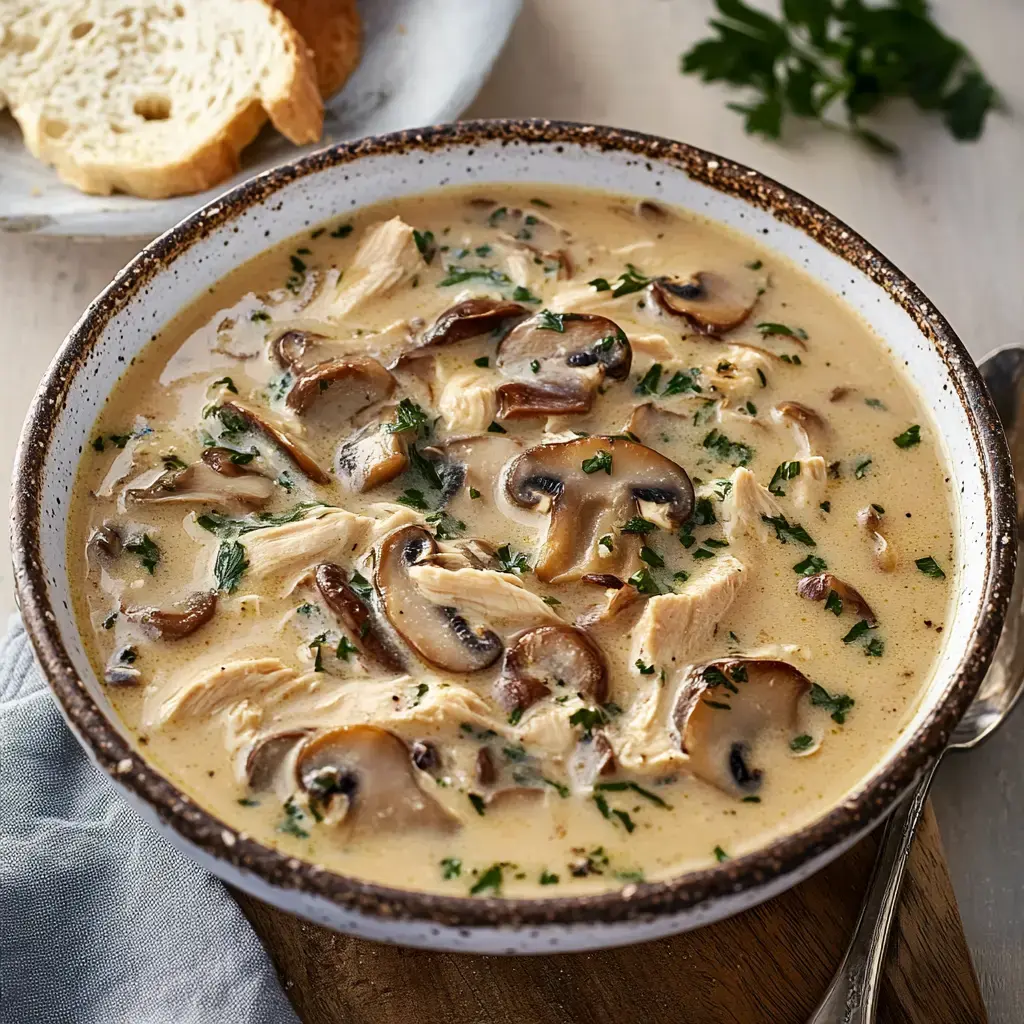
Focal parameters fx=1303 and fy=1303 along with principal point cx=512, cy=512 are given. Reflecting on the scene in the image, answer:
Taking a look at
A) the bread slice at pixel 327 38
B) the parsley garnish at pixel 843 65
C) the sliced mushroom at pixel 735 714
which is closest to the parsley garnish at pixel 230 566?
the sliced mushroom at pixel 735 714

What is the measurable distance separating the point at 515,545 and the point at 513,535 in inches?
1.3

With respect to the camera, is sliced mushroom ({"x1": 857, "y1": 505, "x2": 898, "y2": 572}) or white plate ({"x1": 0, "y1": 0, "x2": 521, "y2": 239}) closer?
sliced mushroom ({"x1": 857, "y1": 505, "x2": 898, "y2": 572})

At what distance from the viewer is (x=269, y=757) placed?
2656mm

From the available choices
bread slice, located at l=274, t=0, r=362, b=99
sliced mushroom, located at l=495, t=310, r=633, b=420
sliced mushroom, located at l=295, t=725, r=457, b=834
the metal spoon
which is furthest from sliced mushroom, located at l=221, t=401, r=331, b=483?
bread slice, located at l=274, t=0, r=362, b=99

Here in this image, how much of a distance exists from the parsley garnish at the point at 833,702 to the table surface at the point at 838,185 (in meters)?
1.12

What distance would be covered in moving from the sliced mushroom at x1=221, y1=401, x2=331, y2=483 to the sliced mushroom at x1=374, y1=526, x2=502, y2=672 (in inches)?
11.4

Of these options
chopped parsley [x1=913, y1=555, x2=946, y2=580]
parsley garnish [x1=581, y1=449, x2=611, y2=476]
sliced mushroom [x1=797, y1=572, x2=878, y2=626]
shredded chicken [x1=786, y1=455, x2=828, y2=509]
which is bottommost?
parsley garnish [x1=581, y1=449, x2=611, y2=476]

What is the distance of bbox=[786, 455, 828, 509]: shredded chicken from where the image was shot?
10.3ft

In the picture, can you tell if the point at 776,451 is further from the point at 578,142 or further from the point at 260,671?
the point at 260,671

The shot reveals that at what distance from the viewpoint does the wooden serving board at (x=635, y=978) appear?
2863mm

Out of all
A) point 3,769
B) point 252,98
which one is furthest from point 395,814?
point 252,98

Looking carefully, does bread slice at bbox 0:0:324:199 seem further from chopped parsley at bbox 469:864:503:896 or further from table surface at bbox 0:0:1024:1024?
chopped parsley at bbox 469:864:503:896

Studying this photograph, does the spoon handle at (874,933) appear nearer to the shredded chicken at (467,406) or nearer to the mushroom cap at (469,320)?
the shredded chicken at (467,406)

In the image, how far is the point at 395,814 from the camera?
257cm
